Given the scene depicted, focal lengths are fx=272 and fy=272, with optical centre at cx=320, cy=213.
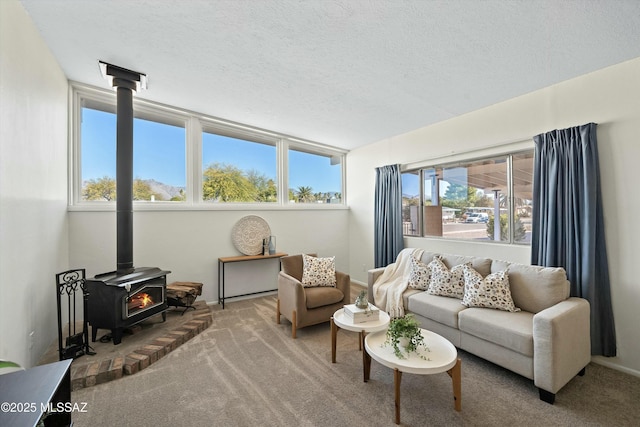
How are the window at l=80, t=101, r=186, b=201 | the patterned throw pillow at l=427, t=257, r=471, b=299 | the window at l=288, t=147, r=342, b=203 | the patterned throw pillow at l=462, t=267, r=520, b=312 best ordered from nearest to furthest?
1. the patterned throw pillow at l=462, t=267, r=520, b=312
2. the patterned throw pillow at l=427, t=257, r=471, b=299
3. the window at l=80, t=101, r=186, b=201
4. the window at l=288, t=147, r=342, b=203

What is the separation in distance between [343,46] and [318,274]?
2.45m

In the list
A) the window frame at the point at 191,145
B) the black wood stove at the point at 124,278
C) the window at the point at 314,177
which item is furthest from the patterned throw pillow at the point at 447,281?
the black wood stove at the point at 124,278

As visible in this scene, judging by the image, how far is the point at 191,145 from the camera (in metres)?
3.98

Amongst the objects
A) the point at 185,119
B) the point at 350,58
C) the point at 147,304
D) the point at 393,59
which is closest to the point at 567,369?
the point at 393,59

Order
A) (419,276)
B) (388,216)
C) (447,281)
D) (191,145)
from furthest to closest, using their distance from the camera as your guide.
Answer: (388,216)
(191,145)
(419,276)
(447,281)

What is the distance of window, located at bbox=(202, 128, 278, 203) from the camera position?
418 cm

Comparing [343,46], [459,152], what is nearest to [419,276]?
[459,152]

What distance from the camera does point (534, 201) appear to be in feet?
9.64

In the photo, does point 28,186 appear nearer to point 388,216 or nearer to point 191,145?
point 191,145

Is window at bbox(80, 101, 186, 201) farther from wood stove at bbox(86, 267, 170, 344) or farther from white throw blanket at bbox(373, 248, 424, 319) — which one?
white throw blanket at bbox(373, 248, 424, 319)

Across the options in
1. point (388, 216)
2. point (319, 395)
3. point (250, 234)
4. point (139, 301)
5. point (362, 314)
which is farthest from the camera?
point (388, 216)

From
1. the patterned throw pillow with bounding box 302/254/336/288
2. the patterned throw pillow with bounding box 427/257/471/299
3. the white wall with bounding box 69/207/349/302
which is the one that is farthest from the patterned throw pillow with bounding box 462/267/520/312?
the white wall with bounding box 69/207/349/302

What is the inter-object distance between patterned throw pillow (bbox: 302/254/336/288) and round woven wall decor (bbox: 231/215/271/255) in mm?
1221

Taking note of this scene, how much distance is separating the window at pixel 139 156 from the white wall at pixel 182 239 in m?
0.32
